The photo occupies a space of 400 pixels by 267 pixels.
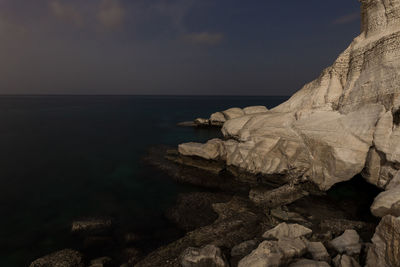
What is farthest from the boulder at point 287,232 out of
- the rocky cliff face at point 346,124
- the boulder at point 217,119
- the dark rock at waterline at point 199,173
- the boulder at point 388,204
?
the boulder at point 217,119

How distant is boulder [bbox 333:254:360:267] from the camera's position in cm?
865

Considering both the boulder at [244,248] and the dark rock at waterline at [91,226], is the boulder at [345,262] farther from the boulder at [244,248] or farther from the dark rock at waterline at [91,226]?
the dark rock at waterline at [91,226]

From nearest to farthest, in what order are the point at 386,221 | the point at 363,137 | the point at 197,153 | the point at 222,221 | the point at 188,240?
the point at 386,221 → the point at 188,240 → the point at 222,221 → the point at 363,137 → the point at 197,153

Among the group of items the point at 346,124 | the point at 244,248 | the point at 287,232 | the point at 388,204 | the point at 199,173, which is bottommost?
the point at 199,173

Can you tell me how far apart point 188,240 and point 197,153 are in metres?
13.2

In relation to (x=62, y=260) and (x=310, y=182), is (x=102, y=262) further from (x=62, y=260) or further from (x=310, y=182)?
(x=310, y=182)

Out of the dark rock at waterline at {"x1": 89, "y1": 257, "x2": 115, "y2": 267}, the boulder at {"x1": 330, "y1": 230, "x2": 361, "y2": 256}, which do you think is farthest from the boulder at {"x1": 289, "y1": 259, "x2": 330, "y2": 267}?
the dark rock at waterline at {"x1": 89, "y1": 257, "x2": 115, "y2": 267}

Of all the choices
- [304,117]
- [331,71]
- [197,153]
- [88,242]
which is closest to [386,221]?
[304,117]

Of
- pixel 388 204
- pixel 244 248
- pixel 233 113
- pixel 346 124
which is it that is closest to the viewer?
pixel 244 248

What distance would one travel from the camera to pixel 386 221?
8500mm

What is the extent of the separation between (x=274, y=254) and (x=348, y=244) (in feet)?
13.6

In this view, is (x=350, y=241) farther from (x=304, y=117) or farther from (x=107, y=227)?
(x=107, y=227)

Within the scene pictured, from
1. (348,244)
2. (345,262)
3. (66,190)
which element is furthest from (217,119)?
(345,262)

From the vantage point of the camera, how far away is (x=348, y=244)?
33.4ft
